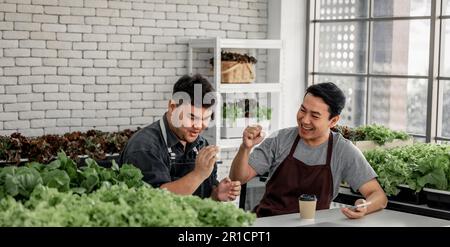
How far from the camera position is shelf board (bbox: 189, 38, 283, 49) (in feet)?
27.1

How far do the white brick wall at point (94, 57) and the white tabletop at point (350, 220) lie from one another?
387cm

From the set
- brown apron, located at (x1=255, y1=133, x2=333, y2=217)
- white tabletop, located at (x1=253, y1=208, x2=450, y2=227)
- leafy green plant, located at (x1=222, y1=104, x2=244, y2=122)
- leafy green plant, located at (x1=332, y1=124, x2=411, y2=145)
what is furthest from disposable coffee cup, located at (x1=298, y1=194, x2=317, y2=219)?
leafy green plant, located at (x1=222, y1=104, x2=244, y2=122)

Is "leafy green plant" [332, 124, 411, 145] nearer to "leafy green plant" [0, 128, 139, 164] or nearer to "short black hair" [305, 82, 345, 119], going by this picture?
"leafy green plant" [0, 128, 139, 164]

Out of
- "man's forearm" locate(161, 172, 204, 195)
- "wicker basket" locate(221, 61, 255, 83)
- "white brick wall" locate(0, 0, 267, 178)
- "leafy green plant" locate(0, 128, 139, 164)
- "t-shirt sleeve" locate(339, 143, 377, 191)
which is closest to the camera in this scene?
"man's forearm" locate(161, 172, 204, 195)

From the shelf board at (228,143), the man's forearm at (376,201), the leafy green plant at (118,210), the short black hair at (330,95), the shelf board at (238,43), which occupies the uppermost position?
the shelf board at (238,43)

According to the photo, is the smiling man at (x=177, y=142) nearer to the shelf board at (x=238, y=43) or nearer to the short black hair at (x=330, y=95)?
the short black hair at (x=330, y=95)

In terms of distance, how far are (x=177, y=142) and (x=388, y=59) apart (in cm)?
433

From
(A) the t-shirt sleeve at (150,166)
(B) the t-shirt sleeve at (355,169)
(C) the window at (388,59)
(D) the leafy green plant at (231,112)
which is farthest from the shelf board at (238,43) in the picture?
(A) the t-shirt sleeve at (150,166)

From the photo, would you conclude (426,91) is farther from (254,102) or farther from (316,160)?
(316,160)

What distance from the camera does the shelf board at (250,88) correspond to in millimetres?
8359

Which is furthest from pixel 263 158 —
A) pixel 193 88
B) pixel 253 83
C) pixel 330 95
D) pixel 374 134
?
pixel 253 83

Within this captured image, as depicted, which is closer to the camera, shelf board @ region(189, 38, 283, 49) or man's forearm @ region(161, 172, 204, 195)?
man's forearm @ region(161, 172, 204, 195)

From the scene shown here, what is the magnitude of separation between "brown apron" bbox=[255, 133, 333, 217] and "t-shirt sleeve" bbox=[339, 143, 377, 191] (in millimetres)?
110
